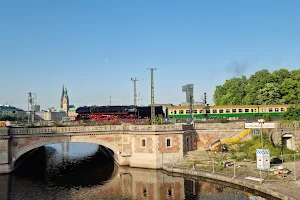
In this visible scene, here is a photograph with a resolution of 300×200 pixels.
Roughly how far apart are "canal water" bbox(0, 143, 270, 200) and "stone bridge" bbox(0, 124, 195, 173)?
6.65 ft

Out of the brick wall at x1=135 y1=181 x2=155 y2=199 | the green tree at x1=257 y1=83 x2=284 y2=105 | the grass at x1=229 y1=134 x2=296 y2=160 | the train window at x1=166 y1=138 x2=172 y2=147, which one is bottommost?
the brick wall at x1=135 y1=181 x2=155 y2=199

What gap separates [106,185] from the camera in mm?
35438

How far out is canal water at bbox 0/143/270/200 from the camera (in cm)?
3062

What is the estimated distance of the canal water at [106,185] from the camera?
3062 cm

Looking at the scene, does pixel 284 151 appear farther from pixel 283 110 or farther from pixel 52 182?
pixel 52 182

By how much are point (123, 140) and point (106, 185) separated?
35.0ft

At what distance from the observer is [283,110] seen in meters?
66.9

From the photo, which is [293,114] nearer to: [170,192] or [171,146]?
[171,146]

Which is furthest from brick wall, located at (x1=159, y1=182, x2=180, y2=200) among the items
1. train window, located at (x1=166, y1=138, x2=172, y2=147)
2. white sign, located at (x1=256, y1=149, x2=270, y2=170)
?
white sign, located at (x1=256, y1=149, x2=270, y2=170)

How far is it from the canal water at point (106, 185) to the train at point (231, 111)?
25991mm

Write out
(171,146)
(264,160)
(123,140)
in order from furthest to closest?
1. (123,140)
2. (171,146)
3. (264,160)

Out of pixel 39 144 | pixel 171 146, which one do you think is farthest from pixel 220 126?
pixel 39 144

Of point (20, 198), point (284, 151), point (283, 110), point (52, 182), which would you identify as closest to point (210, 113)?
point (283, 110)

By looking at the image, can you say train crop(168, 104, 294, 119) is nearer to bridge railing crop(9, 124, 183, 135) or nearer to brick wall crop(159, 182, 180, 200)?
bridge railing crop(9, 124, 183, 135)
